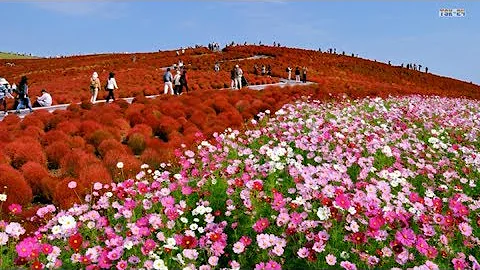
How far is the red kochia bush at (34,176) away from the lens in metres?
7.84

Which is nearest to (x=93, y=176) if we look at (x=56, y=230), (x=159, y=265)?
(x=56, y=230)

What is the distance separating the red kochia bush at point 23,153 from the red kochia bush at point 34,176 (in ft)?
3.29

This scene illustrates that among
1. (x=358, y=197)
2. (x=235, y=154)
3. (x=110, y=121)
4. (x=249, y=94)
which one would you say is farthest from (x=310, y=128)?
(x=249, y=94)

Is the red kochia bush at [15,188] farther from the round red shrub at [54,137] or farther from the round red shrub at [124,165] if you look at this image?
the round red shrub at [54,137]

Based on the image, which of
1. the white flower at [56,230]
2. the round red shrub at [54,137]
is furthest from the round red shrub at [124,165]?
the white flower at [56,230]

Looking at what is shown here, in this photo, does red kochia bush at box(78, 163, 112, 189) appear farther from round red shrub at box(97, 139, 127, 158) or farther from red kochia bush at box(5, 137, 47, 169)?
round red shrub at box(97, 139, 127, 158)

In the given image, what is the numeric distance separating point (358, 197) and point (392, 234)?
431mm

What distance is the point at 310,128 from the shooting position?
926 centimetres

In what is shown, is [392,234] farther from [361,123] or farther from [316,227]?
[361,123]

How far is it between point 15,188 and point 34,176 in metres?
0.59

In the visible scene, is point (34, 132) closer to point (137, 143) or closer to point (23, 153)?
point (23, 153)

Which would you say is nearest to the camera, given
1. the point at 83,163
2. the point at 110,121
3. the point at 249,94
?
the point at 83,163

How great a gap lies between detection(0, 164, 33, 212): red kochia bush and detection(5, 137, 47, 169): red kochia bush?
1624 mm

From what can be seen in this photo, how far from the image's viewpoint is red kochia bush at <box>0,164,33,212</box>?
7279mm
